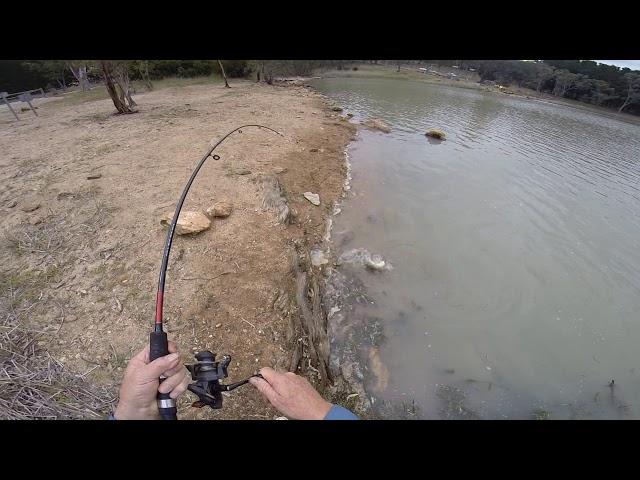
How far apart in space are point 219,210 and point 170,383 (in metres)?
4.71

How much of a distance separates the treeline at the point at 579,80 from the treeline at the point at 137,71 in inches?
823

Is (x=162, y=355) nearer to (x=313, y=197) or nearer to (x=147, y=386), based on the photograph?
(x=147, y=386)

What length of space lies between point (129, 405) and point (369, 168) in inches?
402

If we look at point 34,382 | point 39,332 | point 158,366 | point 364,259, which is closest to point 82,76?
point 39,332

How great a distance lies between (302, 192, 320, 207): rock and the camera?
749 cm

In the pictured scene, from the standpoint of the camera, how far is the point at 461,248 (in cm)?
719

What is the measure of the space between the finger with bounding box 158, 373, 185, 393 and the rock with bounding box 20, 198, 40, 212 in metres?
6.78

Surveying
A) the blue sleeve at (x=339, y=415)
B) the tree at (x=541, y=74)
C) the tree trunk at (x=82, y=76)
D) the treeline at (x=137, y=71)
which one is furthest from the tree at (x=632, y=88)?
the tree trunk at (x=82, y=76)

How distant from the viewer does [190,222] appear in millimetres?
5363

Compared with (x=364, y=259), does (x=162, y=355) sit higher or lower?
higher

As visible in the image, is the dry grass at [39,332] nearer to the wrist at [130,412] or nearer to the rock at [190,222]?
the rock at [190,222]

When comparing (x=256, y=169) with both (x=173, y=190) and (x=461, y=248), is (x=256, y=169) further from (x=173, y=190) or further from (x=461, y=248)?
(x=461, y=248)

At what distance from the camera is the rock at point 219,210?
5.85m
